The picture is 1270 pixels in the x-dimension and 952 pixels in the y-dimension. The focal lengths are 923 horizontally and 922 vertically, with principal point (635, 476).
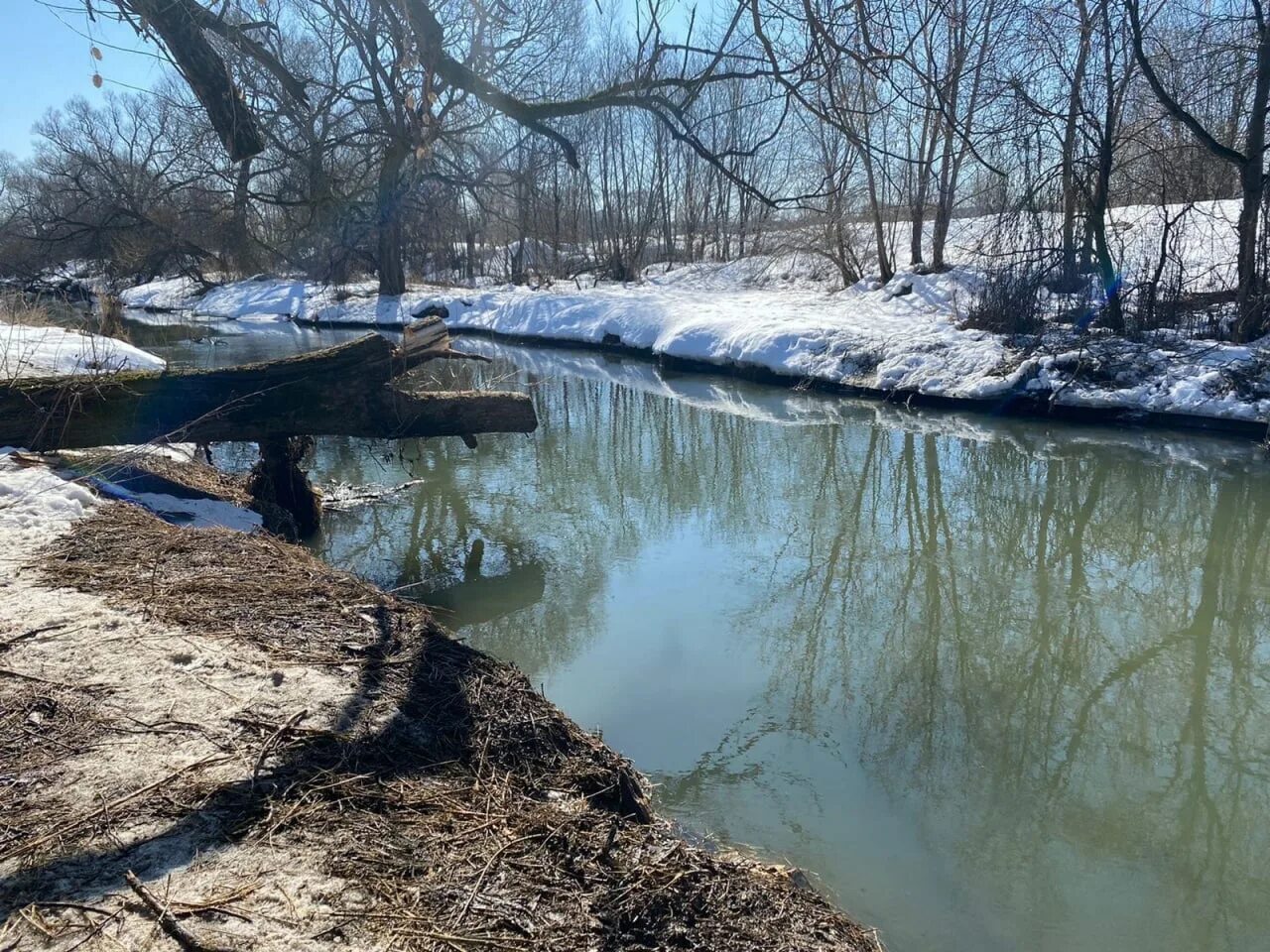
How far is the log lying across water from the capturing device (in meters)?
6.50

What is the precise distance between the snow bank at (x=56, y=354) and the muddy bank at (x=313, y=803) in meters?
4.09

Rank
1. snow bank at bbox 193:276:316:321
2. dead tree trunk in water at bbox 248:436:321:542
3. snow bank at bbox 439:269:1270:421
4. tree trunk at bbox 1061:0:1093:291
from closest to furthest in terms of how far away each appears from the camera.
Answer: dead tree trunk in water at bbox 248:436:321:542, snow bank at bbox 439:269:1270:421, tree trunk at bbox 1061:0:1093:291, snow bank at bbox 193:276:316:321

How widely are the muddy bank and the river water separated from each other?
99cm

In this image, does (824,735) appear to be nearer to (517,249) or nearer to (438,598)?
(438,598)

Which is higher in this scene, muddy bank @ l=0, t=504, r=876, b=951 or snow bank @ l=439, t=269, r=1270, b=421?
snow bank @ l=439, t=269, r=1270, b=421

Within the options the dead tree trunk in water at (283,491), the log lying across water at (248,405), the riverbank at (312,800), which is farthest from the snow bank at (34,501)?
the dead tree trunk in water at (283,491)

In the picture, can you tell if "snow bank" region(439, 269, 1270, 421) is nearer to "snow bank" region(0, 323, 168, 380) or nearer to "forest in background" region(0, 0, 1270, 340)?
"forest in background" region(0, 0, 1270, 340)

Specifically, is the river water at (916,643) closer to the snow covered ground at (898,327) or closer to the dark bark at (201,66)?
the snow covered ground at (898,327)

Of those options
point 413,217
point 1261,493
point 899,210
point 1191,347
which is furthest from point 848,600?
point 413,217

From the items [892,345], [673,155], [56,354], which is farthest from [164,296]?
[892,345]

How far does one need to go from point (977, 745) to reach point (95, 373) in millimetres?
6410

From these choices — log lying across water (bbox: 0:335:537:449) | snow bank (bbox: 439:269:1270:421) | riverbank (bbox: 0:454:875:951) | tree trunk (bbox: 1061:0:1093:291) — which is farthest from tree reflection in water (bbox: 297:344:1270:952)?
tree trunk (bbox: 1061:0:1093:291)

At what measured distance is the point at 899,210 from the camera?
24938 mm

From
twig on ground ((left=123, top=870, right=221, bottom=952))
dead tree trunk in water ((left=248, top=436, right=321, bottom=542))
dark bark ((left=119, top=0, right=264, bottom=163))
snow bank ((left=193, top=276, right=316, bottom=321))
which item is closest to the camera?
twig on ground ((left=123, top=870, right=221, bottom=952))
